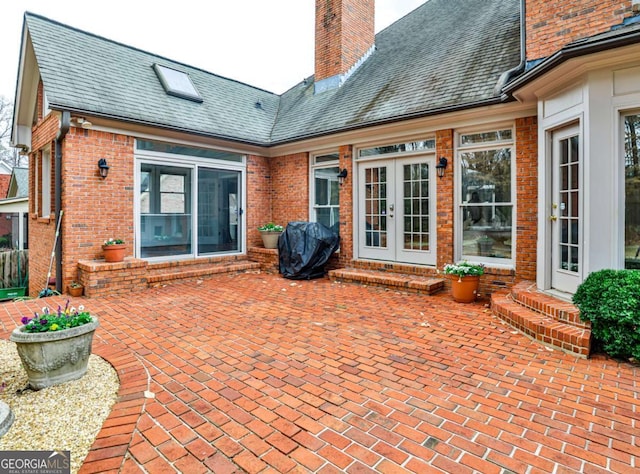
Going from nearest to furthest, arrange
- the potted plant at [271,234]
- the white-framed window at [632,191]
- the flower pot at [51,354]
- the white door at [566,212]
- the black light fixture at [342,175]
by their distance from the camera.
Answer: the flower pot at [51,354] → the white-framed window at [632,191] → the white door at [566,212] → the black light fixture at [342,175] → the potted plant at [271,234]

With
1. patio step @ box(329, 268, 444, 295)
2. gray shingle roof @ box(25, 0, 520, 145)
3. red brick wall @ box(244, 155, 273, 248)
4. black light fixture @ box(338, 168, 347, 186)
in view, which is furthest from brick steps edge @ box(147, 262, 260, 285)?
gray shingle roof @ box(25, 0, 520, 145)

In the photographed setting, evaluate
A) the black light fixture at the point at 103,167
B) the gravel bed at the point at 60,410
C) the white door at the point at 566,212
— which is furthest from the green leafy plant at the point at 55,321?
the white door at the point at 566,212

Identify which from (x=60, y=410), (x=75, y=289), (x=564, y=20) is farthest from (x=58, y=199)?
(x=564, y=20)

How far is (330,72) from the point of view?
974 centimetres

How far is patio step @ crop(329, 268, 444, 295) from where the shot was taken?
5926 mm

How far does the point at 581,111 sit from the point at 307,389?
4.07 meters

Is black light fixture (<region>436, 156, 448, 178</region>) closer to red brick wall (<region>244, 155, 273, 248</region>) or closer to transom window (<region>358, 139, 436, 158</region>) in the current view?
transom window (<region>358, 139, 436, 158</region>)

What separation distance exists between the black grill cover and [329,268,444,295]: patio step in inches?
17.1

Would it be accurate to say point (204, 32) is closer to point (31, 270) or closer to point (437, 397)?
point (31, 270)

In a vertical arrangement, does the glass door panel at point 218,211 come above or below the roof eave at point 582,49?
below

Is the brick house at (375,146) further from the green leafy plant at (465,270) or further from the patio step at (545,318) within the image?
the green leafy plant at (465,270)

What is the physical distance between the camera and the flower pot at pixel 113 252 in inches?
244

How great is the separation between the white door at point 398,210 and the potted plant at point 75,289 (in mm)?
5101

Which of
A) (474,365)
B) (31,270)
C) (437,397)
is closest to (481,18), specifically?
(474,365)
